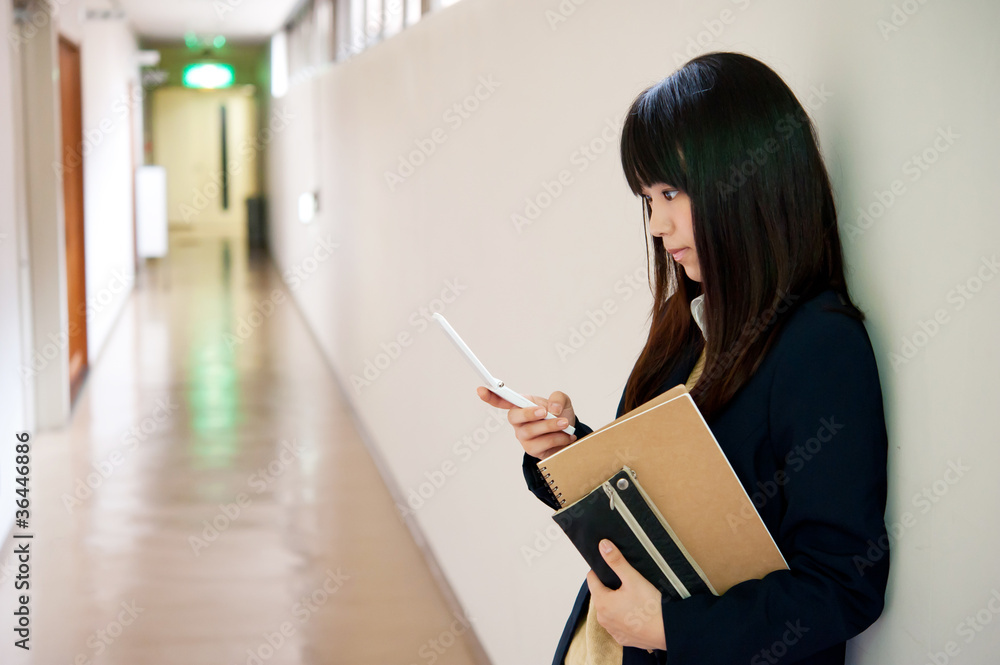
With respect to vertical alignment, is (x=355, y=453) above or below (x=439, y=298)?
below

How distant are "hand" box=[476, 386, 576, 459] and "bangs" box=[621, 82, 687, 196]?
1.19 ft

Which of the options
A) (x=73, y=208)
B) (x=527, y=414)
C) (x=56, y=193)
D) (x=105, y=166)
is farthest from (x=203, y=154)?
(x=527, y=414)

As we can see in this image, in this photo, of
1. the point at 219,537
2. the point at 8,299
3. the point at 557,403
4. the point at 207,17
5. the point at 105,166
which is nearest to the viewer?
the point at 557,403

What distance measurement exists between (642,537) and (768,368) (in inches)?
10.3

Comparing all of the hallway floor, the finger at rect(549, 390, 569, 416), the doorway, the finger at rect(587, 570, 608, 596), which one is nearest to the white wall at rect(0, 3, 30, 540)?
the hallway floor

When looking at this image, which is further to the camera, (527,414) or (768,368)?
(527,414)

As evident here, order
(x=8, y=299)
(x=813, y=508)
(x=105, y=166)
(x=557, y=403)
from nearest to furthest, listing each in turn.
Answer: (x=813, y=508) < (x=557, y=403) < (x=8, y=299) < (x=105, y=166)

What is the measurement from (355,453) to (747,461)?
14.0 feet

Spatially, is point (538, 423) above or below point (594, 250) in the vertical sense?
below

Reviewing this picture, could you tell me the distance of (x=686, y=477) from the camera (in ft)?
3.63

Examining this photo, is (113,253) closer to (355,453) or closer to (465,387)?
(355,453)

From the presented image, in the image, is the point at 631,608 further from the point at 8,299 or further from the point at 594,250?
the point at 8,299

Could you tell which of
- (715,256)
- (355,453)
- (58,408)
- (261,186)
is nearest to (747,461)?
(715,256)

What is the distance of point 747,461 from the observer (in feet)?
3.70
